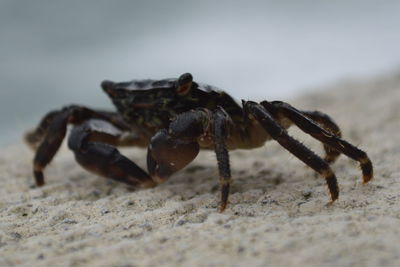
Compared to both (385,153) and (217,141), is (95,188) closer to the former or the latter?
(217,141)

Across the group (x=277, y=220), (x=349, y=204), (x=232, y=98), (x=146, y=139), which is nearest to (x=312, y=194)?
(x=349, y=204)

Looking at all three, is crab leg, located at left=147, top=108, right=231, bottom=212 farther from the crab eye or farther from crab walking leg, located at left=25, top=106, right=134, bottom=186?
crab walking leg, located at left=25, top=106, right=134, bottom=186

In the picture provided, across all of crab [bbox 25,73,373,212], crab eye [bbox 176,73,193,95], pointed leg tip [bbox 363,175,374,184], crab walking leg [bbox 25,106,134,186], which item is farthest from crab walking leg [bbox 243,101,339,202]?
crab walking leg [bbox 25,106,134,186]

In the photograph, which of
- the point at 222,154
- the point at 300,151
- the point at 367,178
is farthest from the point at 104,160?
the point at 367,178

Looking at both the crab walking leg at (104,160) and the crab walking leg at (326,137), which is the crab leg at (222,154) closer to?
the crab walking leg at (326,137)

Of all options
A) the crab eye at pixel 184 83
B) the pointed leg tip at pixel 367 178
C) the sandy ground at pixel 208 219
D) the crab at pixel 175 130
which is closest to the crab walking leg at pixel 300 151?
the crab at pixel 175 130

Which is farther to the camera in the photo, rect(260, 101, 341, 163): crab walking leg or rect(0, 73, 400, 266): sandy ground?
rect(260, 101, 341, 163): crab walking leg
